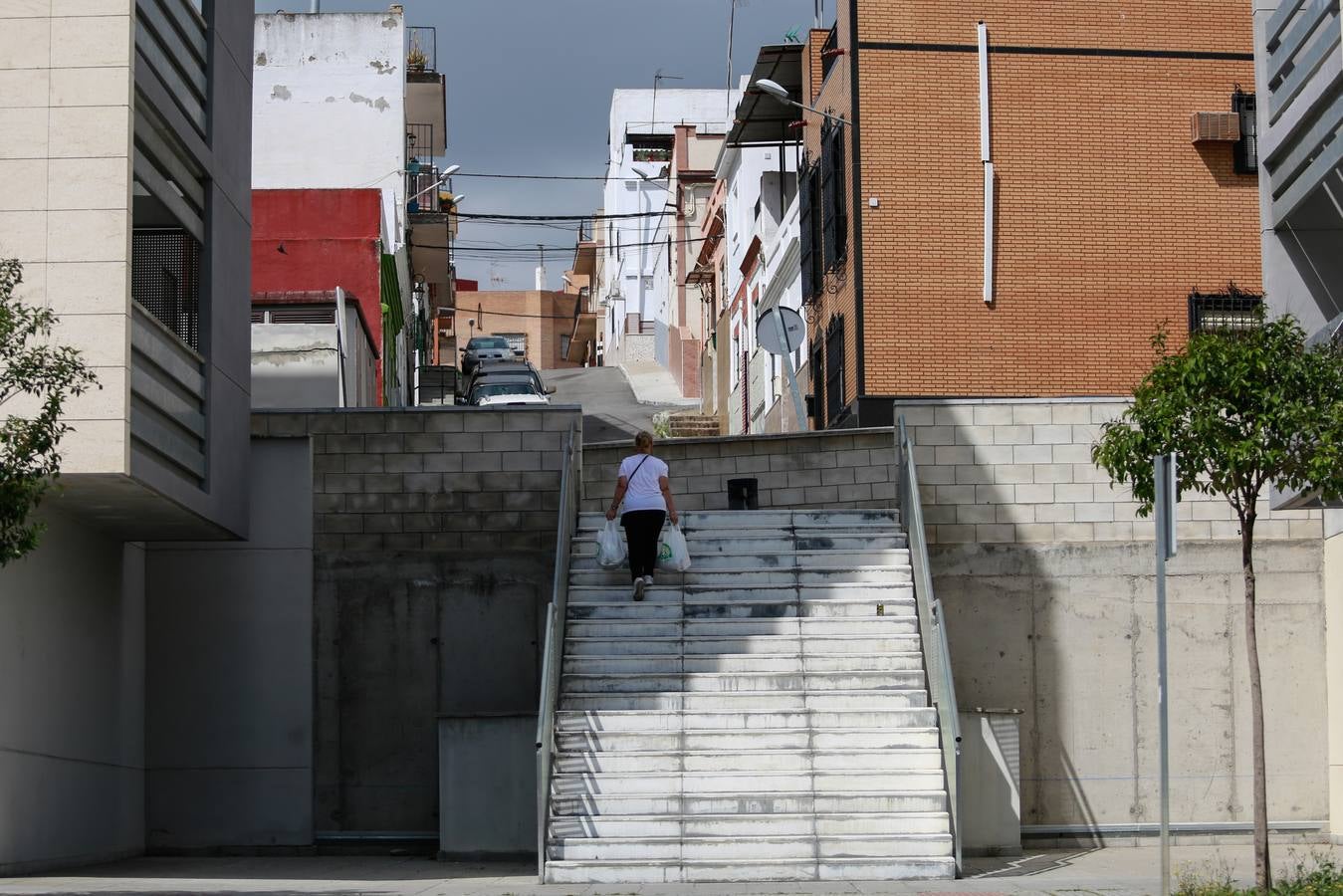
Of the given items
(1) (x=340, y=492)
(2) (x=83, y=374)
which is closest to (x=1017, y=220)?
(1) (x=340, y=492)

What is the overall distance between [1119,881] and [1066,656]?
4.59m

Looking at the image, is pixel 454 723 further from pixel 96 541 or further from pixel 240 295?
pixel 240 295

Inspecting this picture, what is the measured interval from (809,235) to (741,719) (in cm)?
1462

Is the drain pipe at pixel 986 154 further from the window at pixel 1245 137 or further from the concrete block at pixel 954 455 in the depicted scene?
the concrete block at pixel 954 455

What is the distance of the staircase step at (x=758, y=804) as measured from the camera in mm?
14398

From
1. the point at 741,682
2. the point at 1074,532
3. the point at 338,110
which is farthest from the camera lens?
the point at 338,110

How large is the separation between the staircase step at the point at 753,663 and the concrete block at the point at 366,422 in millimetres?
3645

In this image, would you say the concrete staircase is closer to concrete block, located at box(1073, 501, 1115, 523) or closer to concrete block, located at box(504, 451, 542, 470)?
concrete block, located at box(504, 451, 542, 470)

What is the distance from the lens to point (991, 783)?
52.2 feet

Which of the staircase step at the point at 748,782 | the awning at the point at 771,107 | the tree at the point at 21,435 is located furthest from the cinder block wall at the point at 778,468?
the awning at the point at 771,107

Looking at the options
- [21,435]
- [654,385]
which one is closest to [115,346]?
[21,435]

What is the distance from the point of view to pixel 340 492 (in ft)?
60.2

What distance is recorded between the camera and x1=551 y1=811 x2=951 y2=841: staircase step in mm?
14172

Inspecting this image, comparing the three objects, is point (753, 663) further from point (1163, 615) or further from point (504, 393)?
point (504, 393)
